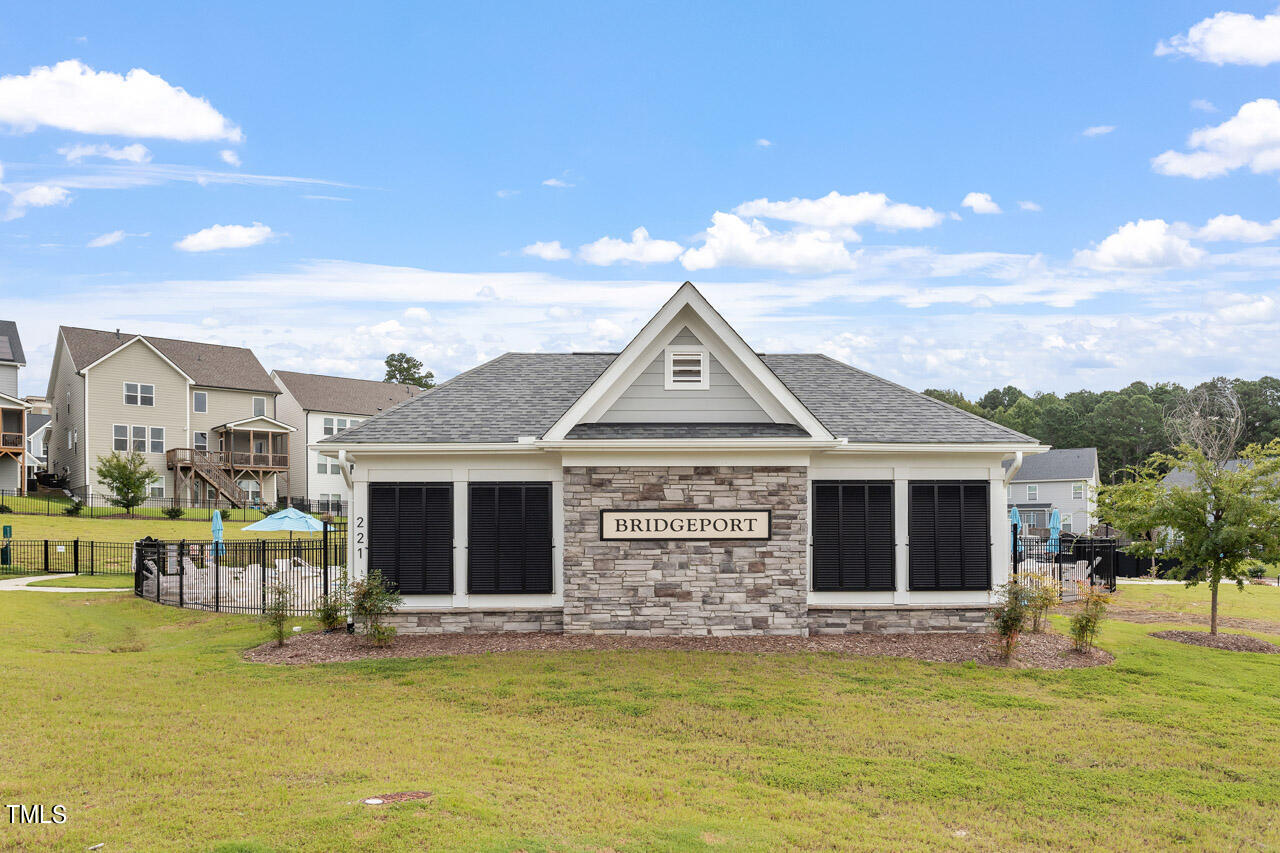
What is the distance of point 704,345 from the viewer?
1448cm

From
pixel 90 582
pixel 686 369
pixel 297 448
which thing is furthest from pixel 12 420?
pixel 686 369

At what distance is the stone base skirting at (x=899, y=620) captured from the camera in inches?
585

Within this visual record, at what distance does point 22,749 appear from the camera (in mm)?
8242

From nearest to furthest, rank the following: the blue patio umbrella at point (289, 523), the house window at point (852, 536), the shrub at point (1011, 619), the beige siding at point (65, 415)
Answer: the shrub at point (1011, 619)
the house window at point (852, 536)
the blue patio umbrella at point (289, 523)
the beige siding at point (65, 415)

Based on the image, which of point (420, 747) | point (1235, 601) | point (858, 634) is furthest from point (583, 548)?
point (1235, 601)

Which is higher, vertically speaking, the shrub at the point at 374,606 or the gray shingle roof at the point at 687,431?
the gray shingle roof at the point at 687,431

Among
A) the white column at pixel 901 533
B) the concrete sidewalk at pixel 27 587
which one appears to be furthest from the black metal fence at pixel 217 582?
the white column at pixel 901 533

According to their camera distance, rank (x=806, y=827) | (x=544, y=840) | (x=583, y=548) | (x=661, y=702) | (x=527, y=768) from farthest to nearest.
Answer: (x=583, y=548)
(x=661, y=702)
(x=527, y=768)
(x=806, y=827)
(x=544, y=840)

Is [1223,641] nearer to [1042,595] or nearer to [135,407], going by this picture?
[1042,595]

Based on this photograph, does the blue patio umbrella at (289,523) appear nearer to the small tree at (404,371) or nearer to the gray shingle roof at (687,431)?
the gray shingle roof at (687,431)

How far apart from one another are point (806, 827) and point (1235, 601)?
2287cm

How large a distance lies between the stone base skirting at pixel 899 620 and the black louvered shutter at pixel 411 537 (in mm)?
6590

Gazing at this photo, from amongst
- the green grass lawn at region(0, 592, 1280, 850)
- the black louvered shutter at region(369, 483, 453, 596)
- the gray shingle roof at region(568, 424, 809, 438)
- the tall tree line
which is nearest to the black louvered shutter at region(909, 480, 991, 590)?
the green grass lawn at region(0, 592, 1280, 850)

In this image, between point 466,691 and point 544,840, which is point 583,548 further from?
point 544,840
